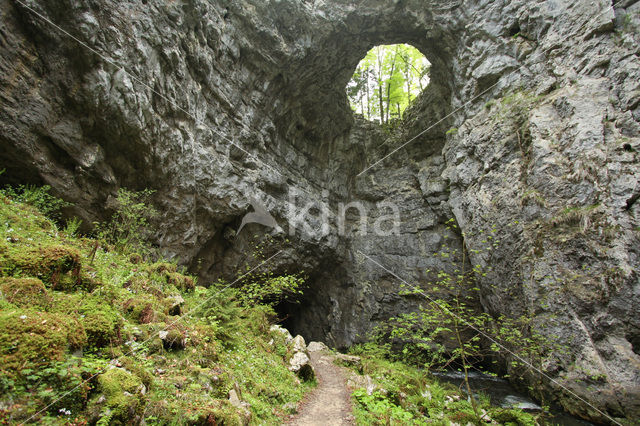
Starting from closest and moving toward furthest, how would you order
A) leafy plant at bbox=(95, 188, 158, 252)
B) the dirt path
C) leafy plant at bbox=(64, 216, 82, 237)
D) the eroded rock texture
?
1. the dirt path
2. leafy plant at bbox=(64, 216, 82, 237)
3. the eroded rock texture
4. leafy plant at bbox=(95, 188, 158, 252)

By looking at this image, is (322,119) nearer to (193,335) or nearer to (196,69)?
(196,69)

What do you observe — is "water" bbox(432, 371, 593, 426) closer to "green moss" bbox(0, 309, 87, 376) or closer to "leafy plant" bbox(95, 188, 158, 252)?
"green moss" bbox(0, 309, 87, 376)

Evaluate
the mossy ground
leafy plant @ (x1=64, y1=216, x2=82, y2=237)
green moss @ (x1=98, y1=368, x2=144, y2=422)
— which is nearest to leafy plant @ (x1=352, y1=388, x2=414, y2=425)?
the mossy ground

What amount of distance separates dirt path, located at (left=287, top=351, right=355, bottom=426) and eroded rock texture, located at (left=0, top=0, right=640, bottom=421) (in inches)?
195

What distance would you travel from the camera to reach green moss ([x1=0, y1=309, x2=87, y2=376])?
224 centimetres

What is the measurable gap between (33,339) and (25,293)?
0.95 meters

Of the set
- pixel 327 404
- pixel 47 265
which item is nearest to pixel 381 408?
pixel 327 404

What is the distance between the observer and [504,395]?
367 inches

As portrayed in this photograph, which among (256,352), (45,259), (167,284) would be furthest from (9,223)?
(256,352)

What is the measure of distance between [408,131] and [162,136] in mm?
13574

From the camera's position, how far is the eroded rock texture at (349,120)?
679 centimetres

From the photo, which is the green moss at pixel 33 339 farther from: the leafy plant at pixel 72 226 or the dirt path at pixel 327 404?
the leafy plant at pixel 72 226

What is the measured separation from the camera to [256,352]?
6496 mm

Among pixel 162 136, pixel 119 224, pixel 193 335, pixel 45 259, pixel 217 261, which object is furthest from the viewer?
pixel 217 261
